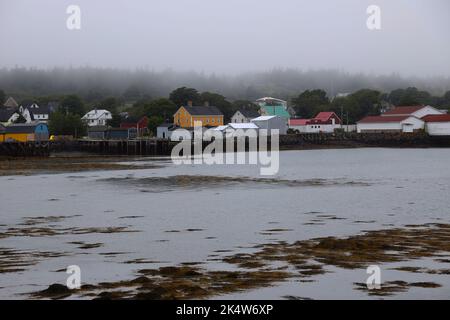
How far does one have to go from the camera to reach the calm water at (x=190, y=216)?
13.9 metres

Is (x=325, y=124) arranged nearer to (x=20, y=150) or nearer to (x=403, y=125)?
(x=403, y=125)

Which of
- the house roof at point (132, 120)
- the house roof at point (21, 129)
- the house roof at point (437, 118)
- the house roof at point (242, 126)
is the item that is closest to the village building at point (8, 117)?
the house roof at point (132, 120)

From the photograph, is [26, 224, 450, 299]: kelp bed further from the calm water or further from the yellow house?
the yellow house

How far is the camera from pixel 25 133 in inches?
3681

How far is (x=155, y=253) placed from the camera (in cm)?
Result: 1686

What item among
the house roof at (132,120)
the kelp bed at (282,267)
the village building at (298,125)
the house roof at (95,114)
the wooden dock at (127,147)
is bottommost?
the wooden dock at (127,147)

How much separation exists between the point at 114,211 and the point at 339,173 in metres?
26.1

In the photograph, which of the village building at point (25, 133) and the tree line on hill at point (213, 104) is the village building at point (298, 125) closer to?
the tree line on hill at point (213, 104)

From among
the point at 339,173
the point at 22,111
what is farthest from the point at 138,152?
the point at 22,111

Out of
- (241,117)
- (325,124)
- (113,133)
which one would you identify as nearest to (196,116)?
(241,117)

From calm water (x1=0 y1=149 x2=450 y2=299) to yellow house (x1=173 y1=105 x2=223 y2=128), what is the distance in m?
65.0

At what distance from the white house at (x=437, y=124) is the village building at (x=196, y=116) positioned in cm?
3563
